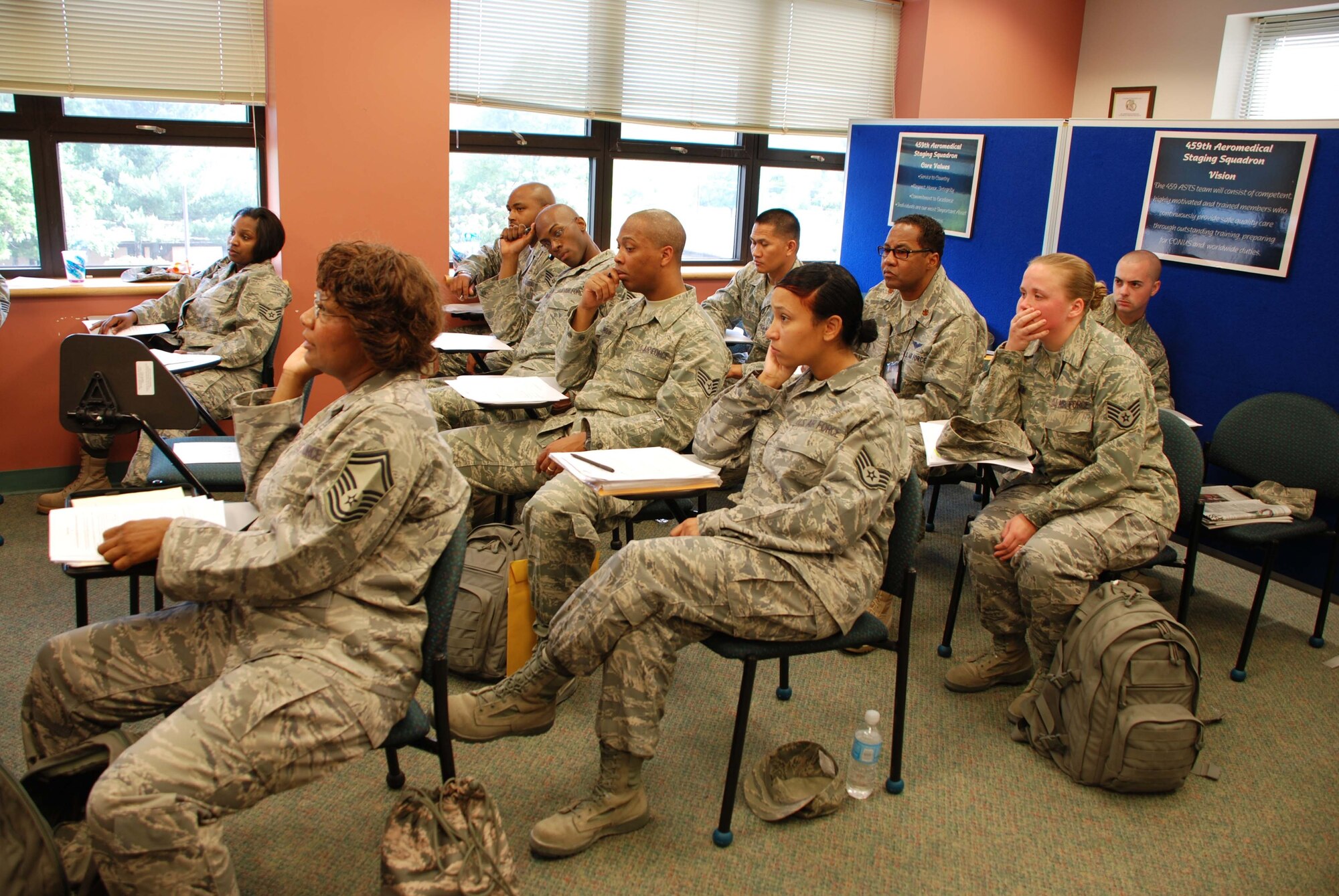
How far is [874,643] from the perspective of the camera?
2.18 m

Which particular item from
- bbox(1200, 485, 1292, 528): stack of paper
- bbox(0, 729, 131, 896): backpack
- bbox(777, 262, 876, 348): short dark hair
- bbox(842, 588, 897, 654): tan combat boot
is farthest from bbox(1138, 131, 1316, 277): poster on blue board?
bbox(0, 729, 131, 896): backpack

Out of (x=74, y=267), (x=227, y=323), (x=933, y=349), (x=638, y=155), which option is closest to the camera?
Answer: (x=933, y=349)

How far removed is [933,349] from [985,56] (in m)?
3.19

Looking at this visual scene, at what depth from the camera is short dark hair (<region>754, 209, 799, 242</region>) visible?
169 inches

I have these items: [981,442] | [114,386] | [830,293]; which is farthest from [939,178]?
[114,386]

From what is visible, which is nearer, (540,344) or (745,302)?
(540,344)

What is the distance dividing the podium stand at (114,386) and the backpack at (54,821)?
1.50m

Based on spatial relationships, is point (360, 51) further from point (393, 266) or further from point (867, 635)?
point (867, 635)

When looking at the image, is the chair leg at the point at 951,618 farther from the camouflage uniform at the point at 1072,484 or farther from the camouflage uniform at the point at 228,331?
the camouflage uniform at the point at 228,331

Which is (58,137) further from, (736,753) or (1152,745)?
(1152,745)

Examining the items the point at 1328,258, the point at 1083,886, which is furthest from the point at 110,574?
the point at 1328,258

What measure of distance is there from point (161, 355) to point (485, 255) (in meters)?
1.56

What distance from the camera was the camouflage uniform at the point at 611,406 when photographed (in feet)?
9.06

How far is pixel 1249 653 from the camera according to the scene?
3.17 metres
